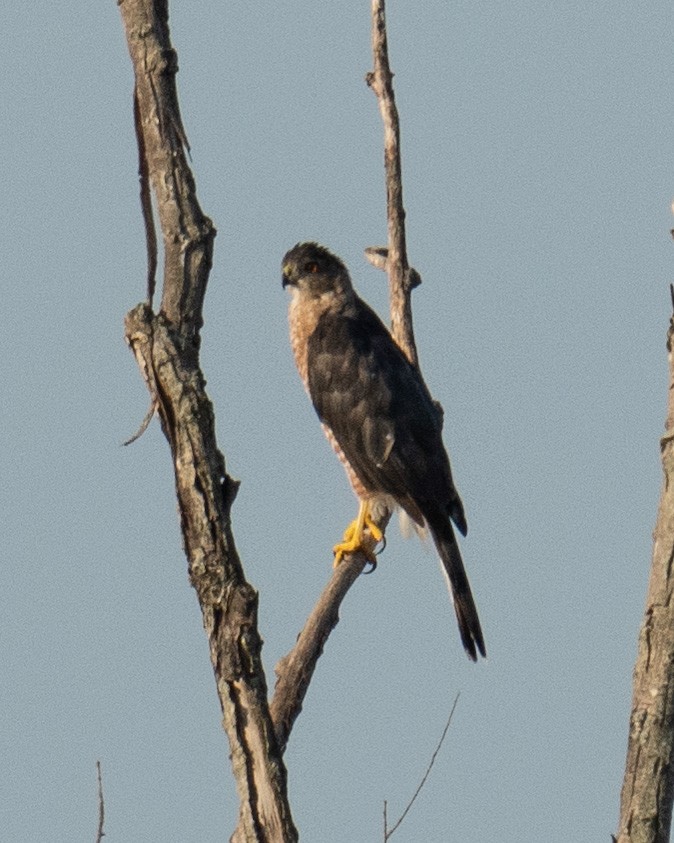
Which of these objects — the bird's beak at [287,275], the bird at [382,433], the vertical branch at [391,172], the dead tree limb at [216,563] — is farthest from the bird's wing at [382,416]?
the dead tree limb at [216,563]

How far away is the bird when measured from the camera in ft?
25.0

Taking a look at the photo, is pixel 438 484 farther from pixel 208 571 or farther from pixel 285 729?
pixel 208 571

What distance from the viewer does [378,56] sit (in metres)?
6.55

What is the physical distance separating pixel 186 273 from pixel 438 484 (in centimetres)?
389

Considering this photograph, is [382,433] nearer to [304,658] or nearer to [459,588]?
[459,588]

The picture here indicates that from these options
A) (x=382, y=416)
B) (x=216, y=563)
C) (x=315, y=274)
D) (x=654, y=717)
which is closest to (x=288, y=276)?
(x=315, y=274)

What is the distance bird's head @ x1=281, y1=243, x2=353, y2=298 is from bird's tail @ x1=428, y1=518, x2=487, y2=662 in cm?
171

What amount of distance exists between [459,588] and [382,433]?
3.17ft

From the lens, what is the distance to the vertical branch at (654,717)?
4.18 meters

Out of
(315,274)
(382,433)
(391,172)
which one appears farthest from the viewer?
(315,274)

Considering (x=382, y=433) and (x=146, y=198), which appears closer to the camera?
(x=146, y=198)

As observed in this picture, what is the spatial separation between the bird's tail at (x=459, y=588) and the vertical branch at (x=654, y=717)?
2.97 meters

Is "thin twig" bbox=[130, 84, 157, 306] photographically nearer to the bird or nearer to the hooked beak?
the bird

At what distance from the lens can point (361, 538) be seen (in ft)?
24.2
